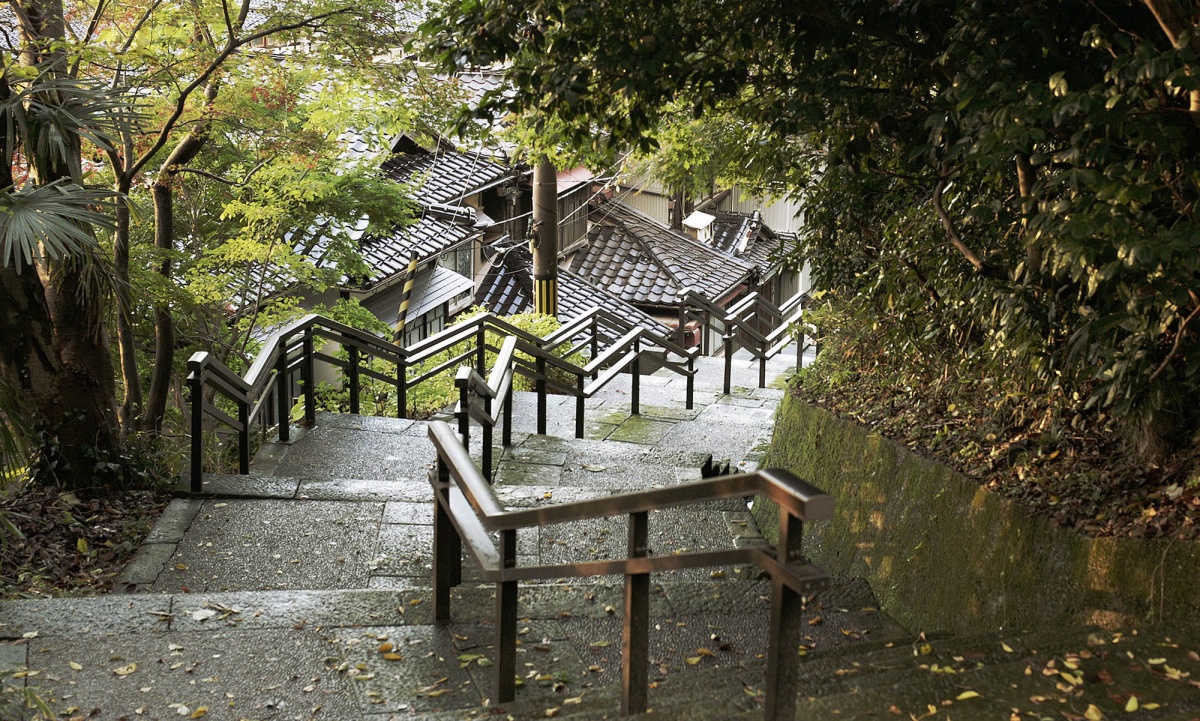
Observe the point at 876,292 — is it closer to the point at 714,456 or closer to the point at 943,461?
the point at 943,461

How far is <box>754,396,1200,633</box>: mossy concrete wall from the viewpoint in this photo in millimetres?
3375

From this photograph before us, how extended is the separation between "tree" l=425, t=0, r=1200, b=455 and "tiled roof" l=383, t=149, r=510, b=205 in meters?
12.1

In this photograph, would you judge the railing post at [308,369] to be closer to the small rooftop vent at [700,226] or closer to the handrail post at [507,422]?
the handrail post at [507,422]

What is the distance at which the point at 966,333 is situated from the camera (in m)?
5.03

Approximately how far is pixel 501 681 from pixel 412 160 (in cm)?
1609

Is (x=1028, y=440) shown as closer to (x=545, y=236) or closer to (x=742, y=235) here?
(x=545, y=236)

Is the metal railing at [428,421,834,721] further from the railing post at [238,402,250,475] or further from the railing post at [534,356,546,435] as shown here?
the railing post at [534,356,546,435]

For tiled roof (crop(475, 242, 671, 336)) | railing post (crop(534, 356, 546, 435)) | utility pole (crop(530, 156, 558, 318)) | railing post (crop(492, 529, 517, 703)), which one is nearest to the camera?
railing post (crop(492, 529, 517, 703))

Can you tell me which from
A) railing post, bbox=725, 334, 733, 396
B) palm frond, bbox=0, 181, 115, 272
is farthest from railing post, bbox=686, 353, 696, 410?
palm frond, bbox=0, 181, 115, 272

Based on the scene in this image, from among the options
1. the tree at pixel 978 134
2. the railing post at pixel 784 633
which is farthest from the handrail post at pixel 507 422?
the railing post at pixel 784 633

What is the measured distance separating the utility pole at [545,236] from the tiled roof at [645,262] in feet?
26.6

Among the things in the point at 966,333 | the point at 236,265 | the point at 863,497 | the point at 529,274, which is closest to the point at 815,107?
the point at 966,333

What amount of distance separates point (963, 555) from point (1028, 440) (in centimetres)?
57

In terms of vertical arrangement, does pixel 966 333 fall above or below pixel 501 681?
above
